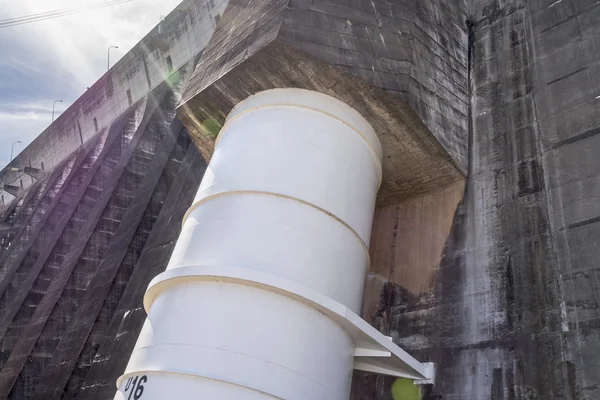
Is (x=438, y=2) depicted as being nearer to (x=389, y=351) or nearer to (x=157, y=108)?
(x=389, y=351)

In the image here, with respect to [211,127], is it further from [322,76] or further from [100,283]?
[100,283]

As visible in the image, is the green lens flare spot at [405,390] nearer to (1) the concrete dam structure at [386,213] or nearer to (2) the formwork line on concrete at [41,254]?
(1) the concrete dam structure at [386,213]

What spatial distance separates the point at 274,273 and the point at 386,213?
380 centimetres

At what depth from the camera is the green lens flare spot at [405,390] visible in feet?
23.1

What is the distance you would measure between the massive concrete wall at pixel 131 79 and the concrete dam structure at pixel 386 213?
819 cm

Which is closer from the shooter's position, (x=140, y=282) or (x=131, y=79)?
(x=140, y=282)

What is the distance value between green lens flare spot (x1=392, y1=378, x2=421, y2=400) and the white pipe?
0.21 meters

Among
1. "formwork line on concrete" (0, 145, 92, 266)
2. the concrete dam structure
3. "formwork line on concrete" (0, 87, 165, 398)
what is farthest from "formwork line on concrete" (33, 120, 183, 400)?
"formwork line on concrete" (0, 145, 92, 266)

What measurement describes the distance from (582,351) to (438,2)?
5.99 m

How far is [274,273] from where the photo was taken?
5.91m

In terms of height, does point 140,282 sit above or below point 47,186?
below

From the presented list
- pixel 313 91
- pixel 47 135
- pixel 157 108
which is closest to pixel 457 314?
pixel 313 91

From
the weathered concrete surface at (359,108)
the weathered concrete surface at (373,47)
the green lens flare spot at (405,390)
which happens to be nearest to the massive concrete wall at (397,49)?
the weathered concrete surface at (373,47)

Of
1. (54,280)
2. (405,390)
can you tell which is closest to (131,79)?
(54,280)
